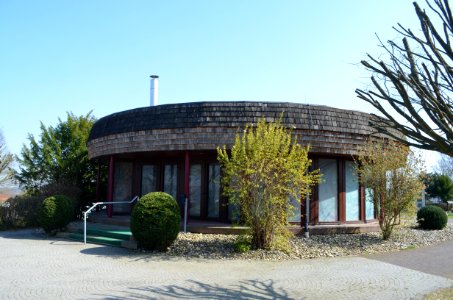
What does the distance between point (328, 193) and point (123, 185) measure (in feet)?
28.8

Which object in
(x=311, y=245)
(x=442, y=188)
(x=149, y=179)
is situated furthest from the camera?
(x=442, y=188)

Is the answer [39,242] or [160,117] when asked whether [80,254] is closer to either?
[39,242]

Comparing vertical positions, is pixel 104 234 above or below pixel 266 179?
below

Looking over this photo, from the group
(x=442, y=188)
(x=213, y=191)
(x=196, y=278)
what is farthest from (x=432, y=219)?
(x=442, y=188)

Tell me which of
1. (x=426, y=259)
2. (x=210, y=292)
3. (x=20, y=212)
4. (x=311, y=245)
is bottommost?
(x=210, y=292)

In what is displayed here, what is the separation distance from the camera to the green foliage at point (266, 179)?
9719mm

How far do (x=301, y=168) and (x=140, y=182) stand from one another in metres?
8.86

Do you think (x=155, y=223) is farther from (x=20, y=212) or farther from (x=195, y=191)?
(x=20, y=212)

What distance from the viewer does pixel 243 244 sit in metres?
10.1

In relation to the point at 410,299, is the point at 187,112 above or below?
above

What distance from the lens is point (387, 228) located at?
12008 millimetres

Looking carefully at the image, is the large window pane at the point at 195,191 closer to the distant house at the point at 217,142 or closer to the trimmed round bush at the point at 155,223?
the distant house at the point at 217,142

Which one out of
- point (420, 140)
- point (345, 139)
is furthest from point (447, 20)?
point (345, 139)

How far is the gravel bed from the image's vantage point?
9789 mm
